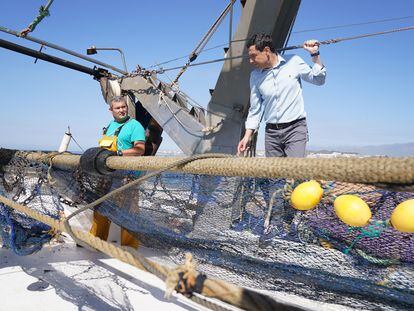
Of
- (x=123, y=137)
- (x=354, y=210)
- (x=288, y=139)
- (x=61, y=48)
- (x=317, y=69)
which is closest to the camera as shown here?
(x=354, y=210)

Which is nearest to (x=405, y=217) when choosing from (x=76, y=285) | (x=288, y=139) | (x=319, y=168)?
(x=319, y=168)

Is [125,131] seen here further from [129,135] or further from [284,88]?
[284,88]

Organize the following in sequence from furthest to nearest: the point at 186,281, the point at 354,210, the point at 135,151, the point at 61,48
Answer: the point at 61,48 → the point at 135,151 → the point at 354,210 → the point at 186,281

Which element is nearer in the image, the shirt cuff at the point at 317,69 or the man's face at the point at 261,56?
the shirt cuff at the point at 317,69

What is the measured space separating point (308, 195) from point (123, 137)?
2278 mm

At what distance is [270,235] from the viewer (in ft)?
4.90

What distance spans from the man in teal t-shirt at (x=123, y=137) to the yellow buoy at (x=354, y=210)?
6.89ft

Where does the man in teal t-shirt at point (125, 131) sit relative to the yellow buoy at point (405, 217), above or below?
above

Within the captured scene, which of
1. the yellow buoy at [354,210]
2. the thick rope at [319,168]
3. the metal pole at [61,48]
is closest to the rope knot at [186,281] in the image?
the thick rope at [319,168]

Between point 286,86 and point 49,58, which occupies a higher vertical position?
point 49,58

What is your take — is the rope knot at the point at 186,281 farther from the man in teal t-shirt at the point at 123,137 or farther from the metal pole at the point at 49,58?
the metal pole at the point at 49,58

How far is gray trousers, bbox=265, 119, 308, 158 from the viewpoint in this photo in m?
2.58

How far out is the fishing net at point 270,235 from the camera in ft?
A: 3.89

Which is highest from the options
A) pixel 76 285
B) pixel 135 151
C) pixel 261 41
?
pixel 261 41
